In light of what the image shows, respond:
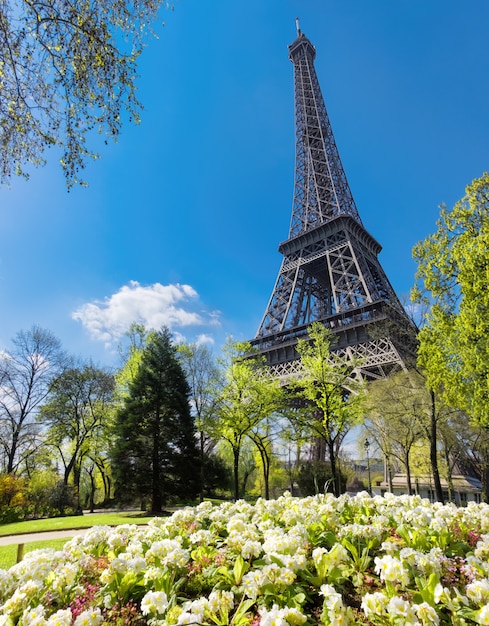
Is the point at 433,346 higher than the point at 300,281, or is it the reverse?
the point at 300,281

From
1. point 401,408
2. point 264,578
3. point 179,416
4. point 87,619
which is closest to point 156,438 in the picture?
point 179,416

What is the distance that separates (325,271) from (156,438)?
33435 millimetres

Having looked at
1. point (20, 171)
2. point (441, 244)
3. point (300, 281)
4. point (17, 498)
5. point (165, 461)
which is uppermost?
point (300, 281)

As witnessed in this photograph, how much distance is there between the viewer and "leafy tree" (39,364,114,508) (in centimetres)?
2631

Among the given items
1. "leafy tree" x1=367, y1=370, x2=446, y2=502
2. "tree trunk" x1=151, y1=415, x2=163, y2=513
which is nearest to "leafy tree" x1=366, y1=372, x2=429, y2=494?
"leafy tree" x1=367, y1=370, x2=446, y2=502

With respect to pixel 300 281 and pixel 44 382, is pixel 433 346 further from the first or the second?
pixel 300 281

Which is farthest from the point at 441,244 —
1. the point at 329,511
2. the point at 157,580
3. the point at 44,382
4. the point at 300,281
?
the point at 300,281

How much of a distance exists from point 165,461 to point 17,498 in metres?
8.81

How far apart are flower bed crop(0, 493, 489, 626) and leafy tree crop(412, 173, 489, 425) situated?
5426mm

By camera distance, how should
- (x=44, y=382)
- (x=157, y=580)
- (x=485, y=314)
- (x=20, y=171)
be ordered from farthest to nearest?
(x=44, y=382)
(x=485, y=314)
(x=20, y=171)
(x=157, y=580)

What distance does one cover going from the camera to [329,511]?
5324 mm

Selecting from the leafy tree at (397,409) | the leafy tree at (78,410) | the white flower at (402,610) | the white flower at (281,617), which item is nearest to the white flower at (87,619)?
the white flower at (281,617)

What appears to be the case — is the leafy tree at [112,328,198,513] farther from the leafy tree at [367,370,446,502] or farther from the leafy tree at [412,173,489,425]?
the leafy tree at [412,173,489,425]

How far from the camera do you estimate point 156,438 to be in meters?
19.3
